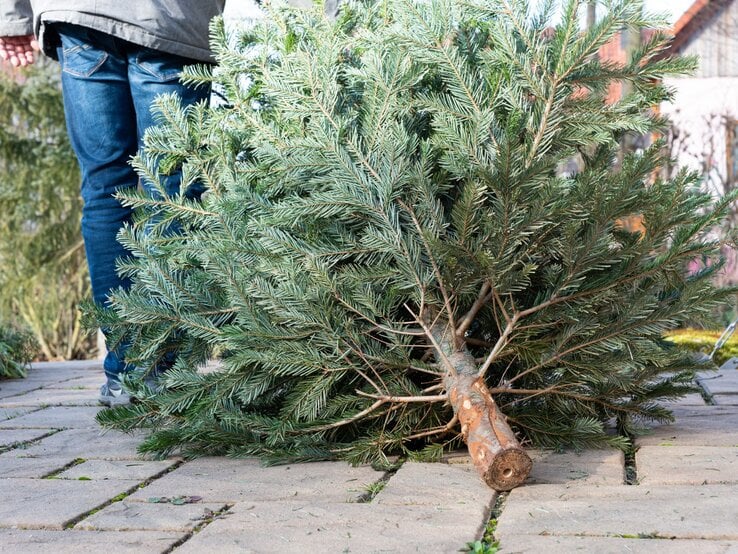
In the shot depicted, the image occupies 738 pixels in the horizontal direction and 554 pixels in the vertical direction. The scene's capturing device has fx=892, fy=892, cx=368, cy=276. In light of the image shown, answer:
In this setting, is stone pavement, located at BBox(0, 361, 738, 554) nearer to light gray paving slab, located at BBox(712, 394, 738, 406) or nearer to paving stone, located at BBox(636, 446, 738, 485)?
paving stone, located at BBox(636, 446, 738, 485)

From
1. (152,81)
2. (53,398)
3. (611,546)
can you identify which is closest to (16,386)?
(53,398)

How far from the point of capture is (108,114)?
3303mm

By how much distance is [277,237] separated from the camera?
93.3 inches

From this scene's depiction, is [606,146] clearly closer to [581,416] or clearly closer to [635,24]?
[635,24]

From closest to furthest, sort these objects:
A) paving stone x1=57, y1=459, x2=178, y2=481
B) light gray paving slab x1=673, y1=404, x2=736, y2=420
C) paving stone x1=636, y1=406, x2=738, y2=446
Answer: paving stone x1=57, y1=459, x2=178, y2=481 → paving stone x1=636, y1=406, x2=738, y2=446 → light gray paving slab x1=673, y1=404, x2=736, y2=420

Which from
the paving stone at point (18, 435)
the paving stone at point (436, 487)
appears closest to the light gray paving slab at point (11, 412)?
the paving stone at point (18, 435)

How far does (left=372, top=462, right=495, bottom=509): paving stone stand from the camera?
2018 mm

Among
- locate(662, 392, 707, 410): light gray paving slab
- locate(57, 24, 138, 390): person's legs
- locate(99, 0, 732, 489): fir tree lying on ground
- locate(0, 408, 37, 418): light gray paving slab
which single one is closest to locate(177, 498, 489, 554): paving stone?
locate(99, 0, 732, 489): fir tree lying on ground

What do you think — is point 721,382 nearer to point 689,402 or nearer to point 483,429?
point 689,402

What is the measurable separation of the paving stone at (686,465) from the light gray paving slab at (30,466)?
1.59 meters

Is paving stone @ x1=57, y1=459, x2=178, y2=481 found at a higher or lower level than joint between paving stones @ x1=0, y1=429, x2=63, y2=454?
higher

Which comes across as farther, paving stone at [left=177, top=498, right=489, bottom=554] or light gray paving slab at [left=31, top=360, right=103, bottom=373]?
light gray paving slab at [left=31, top=360, right=103, bottom=373]

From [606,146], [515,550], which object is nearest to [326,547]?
[515,550]

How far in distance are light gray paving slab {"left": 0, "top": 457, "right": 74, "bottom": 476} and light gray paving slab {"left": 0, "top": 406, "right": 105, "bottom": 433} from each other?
1.64 feet
